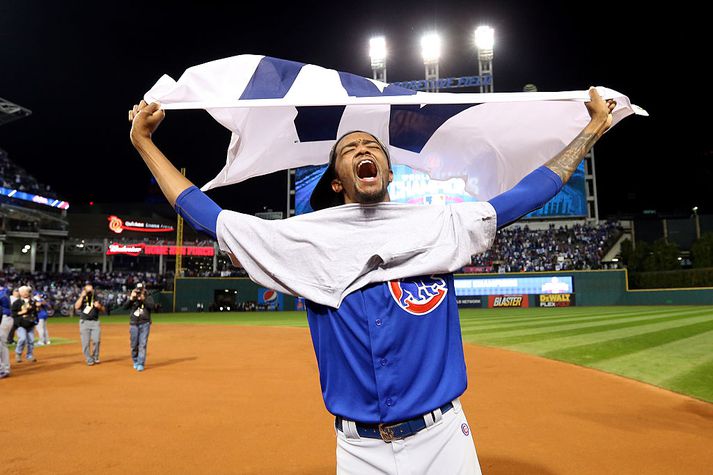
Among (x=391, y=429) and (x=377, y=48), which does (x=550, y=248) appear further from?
(x=391, y=429)

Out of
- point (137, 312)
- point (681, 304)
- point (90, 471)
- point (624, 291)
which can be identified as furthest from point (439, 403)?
point (624, 291)

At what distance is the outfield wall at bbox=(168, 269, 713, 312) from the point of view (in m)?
31.0

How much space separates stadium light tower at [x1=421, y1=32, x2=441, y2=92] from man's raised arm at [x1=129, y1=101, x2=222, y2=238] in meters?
44.4

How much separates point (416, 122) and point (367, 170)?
131cm

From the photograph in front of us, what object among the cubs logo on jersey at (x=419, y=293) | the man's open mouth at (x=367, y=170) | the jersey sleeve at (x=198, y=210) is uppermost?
the man's open mouth at (x=367, y=170)

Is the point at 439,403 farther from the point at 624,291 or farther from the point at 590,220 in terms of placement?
the point at 590,220

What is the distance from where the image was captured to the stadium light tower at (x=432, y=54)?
44881 mm

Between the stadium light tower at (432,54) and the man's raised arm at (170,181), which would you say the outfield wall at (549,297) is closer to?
the stadium light tower at (432,54)

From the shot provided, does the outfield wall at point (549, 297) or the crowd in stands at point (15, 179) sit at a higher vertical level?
the crowd in stands at point (15, 179)

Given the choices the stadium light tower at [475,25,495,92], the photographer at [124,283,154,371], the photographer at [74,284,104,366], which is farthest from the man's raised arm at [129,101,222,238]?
the stadium light tower at [475,25,495,92]

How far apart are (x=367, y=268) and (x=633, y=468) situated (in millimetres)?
4742

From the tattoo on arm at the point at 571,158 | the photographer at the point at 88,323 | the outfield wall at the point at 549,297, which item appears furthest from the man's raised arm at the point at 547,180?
the outfield wall at the point at 549,297

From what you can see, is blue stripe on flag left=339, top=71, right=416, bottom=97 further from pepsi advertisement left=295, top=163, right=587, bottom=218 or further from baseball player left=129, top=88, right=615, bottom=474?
pepsi advertisement left=295, top=163, right=587, bottom=218

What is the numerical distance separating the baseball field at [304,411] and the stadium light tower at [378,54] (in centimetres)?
4042
